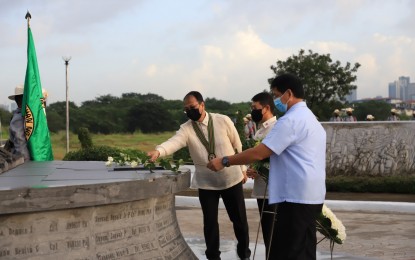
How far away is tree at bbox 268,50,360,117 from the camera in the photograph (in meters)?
32.7

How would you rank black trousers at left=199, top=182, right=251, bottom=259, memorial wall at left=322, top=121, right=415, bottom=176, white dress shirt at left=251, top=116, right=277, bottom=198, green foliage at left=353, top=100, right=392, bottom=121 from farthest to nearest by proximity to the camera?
green foliage at left=353, top=100, right=392, bottom=121 → memorial wall at left=322, top=121, right=415, bottom=176 → black trousers at left=199, top=182, right=251, bottom=259 → white dress shirt at left=251, top=116, right=277, bottom=198

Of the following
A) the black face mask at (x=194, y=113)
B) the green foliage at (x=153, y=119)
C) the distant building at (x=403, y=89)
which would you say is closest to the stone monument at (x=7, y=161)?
the black face mask at (x=194, y=113)

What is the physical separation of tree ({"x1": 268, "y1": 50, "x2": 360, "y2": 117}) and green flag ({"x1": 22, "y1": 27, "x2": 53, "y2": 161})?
25.6m

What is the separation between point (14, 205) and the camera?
403cm

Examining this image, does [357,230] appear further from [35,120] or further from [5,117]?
[5,117]

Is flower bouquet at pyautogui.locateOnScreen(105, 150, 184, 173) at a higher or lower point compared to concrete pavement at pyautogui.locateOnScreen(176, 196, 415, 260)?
higher

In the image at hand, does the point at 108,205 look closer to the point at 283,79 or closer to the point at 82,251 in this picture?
the point at 82,251

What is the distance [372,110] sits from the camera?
44.2m

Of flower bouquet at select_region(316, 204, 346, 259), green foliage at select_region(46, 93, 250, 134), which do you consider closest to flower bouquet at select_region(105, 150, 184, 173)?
flower bouquet at select_region(316, 204, 346, 259)

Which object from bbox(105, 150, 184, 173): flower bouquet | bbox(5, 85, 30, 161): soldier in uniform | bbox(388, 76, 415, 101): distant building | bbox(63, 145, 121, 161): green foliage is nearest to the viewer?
bbox(105, 150, 184, 173): flower bouquet

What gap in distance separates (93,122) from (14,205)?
37.1 m

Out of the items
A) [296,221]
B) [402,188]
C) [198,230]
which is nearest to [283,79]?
[296,221]

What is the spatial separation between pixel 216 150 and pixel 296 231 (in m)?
2.11

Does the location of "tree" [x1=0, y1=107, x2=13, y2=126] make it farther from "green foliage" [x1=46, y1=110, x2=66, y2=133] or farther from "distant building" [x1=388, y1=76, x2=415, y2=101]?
"distant building" [x1=388, y1=76, x2=415, y2=101]
